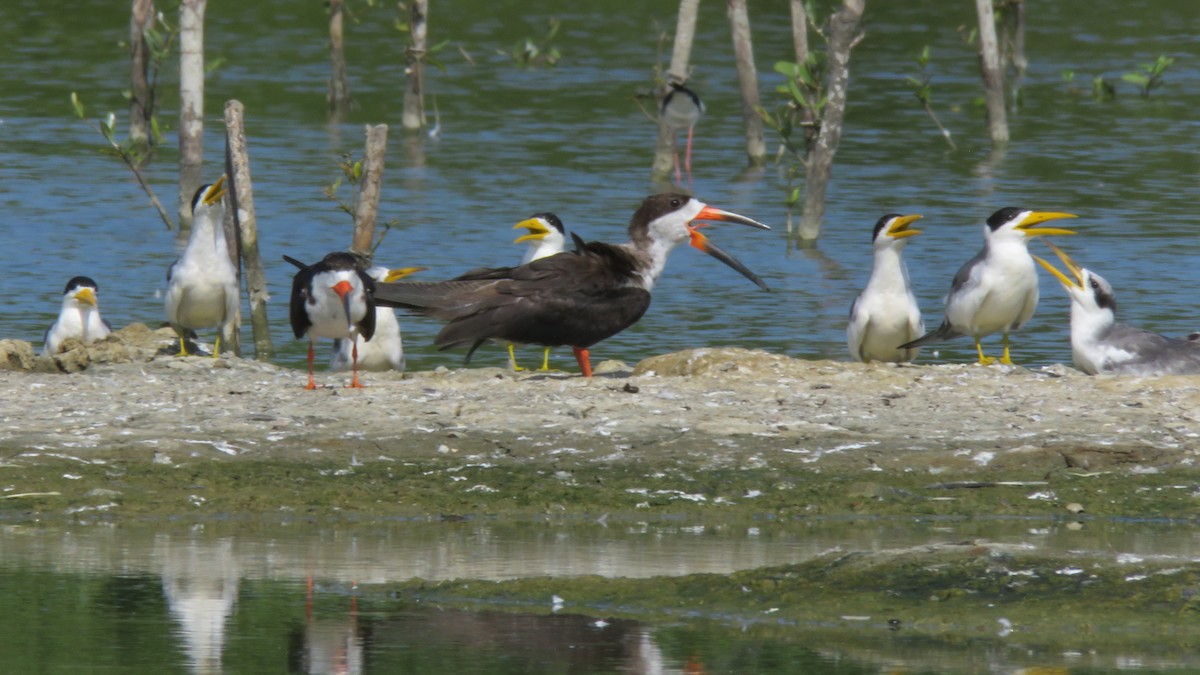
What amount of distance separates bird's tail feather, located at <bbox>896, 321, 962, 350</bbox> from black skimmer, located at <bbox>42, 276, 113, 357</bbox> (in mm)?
4785

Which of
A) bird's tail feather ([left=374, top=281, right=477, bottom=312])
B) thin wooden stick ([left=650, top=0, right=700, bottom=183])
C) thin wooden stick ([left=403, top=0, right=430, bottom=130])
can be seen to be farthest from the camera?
thin wooden stick ([left=403, top=0, right=430, bottom=130])

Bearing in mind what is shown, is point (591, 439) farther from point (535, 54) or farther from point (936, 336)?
point (535, 54)

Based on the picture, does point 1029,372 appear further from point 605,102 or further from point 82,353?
point 605,102

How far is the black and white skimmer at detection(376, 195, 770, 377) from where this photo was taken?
36.8ft

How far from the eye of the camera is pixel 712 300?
16562 millimetres

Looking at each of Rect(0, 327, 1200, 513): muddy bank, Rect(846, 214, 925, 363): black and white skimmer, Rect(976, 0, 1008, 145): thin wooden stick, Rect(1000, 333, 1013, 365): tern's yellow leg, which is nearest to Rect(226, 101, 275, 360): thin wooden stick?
Rect(0, 327, 1200, 513): muddy bank

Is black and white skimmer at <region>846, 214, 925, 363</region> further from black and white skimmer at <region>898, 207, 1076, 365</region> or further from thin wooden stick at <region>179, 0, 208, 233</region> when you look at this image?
thin wooden stick at <region>179, 0, 208, 233</region>

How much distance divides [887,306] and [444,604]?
5.46 meters

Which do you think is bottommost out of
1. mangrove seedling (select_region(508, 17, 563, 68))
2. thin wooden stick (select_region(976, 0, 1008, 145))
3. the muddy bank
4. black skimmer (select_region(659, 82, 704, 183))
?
the muddy bank

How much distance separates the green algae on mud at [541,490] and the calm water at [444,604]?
0.60ft

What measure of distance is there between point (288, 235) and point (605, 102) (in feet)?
37.1

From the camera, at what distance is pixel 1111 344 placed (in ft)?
38.6

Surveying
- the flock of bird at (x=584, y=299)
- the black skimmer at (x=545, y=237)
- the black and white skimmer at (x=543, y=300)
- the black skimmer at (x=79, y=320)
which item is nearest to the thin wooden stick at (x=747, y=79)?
the black skimmer at (x=545, y=237)

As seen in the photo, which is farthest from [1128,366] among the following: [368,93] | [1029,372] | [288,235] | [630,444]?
[368,93]
